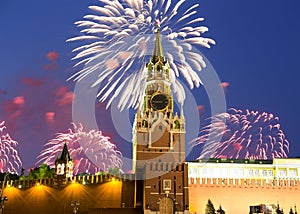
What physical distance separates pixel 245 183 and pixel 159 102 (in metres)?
17.4

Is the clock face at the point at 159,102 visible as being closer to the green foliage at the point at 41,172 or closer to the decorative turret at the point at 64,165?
the decorative turret at the point at 64,165

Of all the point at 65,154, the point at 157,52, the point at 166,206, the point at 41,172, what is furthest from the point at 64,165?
the point at 157,52

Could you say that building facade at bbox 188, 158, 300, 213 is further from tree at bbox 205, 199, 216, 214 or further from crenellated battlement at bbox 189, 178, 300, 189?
tree at bbox 205, 199, 216, 214

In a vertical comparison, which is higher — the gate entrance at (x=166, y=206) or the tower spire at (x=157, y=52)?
the tower spire at (x=157, y=52)

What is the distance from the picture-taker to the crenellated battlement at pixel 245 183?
56562 mm

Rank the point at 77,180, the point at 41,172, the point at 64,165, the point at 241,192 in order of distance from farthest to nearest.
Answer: the point at 41,172
the point at 64,165
the point at 241,192
the point at 77,180

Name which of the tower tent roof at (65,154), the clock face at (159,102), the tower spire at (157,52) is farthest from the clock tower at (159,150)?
the tower tent roof at (65,154)

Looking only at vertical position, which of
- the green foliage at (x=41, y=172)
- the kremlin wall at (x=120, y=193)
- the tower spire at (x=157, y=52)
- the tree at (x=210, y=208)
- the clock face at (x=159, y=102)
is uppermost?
the tower spire at (x=157, y=52)

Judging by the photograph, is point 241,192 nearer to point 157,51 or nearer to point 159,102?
point 159,102

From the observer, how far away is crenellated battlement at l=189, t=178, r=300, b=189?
186 feet

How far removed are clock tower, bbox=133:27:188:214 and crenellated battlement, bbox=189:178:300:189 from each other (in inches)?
228

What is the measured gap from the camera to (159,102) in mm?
56438

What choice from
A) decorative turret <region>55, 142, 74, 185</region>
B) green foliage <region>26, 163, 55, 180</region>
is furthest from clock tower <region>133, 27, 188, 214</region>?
green foliage <region>26, 163, 55, 180</region>

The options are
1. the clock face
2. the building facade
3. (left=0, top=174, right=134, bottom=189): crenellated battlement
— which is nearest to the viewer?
(left=0, top=174, right=134, bottom=189): crenellated battlement
